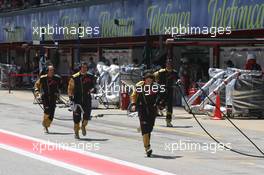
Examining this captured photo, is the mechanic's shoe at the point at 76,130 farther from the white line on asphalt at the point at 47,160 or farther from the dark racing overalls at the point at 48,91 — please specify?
the white line on asphalt at the point at 47,160

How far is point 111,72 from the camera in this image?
25.1m

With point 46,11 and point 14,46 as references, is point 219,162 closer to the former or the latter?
point 46,11

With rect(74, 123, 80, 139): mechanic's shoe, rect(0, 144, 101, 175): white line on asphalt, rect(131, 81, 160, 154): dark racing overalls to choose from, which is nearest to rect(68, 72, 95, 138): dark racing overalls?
rect(74, 123, 80, 139): mechanic's shoe

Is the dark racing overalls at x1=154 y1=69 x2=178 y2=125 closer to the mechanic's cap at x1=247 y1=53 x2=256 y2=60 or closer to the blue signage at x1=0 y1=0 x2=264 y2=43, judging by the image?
the blue signage at x1=0 y1=0 x2=264 y2=43

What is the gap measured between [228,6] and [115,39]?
11345mm

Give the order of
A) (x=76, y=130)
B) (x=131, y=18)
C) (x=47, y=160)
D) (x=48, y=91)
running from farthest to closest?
1. (x=131, y=18)
2. (x=48, y=91)
3. (x=76, y=130)
4. (x=47, y=160)

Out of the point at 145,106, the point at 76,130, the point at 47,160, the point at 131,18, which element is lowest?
the point at 47,160

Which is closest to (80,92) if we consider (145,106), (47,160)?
(145,106)

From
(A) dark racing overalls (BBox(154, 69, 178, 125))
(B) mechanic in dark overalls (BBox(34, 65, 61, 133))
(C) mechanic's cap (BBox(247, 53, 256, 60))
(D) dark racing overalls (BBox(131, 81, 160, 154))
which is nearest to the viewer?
(D) dark racing overalls (BBox(131, 81, 160, 154))

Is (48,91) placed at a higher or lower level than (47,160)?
higher

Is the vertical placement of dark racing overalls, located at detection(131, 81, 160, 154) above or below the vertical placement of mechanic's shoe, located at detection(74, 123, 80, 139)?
above

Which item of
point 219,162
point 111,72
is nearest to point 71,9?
point 111,72

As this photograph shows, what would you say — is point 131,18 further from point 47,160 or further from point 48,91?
point 47,160

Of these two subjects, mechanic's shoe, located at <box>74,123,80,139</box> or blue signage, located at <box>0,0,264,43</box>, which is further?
blue signage, located at <box>0,0,264,43</box>
